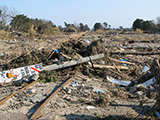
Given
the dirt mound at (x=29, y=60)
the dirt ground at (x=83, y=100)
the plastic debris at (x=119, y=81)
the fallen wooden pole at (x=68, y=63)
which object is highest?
the dirt mound at (x=29, y=60)

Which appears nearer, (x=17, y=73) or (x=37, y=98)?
(x=37, y=98)

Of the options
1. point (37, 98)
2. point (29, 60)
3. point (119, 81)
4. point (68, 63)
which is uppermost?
point (29, 60)

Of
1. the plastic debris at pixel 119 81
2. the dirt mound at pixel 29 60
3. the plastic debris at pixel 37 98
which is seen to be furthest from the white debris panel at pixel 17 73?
the plastic debris at pixel 119 81

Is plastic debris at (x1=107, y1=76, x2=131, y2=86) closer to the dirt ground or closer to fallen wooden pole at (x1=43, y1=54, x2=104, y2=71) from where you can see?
the dirt ground

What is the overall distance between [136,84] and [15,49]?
846 centimetres

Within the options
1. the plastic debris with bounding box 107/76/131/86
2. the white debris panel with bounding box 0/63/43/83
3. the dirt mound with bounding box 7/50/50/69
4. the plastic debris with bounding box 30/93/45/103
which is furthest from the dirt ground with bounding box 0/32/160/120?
the dirt mound with bounding box 7/50/50/69

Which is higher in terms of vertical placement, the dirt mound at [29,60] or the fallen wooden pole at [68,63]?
the dirt mound at [29,60]

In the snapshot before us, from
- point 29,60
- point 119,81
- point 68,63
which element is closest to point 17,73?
point 29,60

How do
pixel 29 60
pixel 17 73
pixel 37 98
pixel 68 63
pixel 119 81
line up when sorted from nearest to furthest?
pixel 37 98 < pixel 17 73 < pixel 119 81 < pixel 68 63 < pixel 29 60

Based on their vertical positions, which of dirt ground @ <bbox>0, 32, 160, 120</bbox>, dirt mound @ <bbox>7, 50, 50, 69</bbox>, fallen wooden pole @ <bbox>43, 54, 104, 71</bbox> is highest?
dirt mound @ <bbox>7, 50, 50, 69</bbox>

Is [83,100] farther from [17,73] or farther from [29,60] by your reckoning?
[29,60]

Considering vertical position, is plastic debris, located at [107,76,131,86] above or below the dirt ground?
below

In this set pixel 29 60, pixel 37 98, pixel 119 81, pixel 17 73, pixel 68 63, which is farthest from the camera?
pixel 29 60

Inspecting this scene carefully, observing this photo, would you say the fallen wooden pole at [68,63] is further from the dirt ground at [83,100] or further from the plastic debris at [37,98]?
the plastic debris at [37,98]
